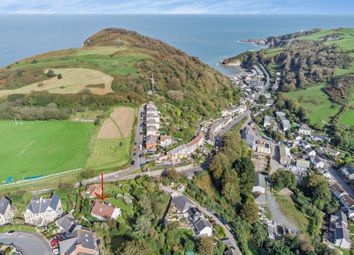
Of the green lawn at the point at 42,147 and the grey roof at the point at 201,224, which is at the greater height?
the green lawn at the point at 42,147

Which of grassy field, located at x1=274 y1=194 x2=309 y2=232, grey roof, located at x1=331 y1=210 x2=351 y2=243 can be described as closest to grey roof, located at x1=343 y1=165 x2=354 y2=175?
grey roof, located at x1=331 y1=210 x2=351 y2=243

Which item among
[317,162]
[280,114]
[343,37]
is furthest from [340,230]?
[343,37]

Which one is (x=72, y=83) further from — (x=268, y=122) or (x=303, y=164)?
(x=303, y=164)

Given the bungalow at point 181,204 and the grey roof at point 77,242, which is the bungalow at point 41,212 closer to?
the grey roof at point 77,242

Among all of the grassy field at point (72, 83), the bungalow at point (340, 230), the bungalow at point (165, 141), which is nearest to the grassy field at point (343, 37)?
the bungalow at point (340, 230)

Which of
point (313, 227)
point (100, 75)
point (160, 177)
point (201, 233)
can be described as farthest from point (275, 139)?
point (100, 75)

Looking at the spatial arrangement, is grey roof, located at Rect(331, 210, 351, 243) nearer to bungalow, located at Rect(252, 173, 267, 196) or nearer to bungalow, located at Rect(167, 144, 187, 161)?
bungalow, located at Rect(252, 173, 267, 196)
